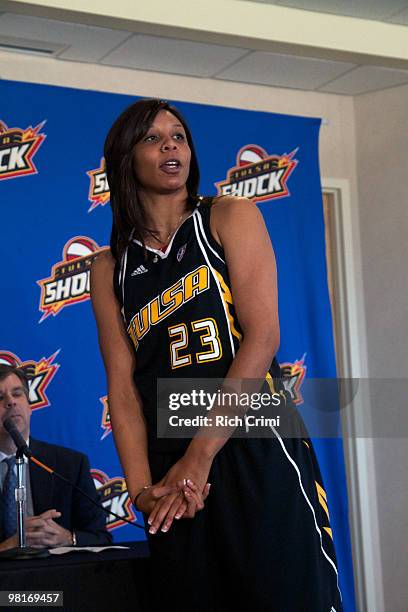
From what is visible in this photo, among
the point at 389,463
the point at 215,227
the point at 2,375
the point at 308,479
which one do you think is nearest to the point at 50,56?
the point at 2,375

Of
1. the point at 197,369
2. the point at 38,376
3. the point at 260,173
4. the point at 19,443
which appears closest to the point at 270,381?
the point at 197,369

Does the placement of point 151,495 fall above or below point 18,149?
below

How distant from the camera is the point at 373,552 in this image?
15.4ft

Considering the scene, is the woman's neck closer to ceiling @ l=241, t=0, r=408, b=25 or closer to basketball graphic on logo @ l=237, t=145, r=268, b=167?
ceiling @ l=241, t=0, r=408, b=25

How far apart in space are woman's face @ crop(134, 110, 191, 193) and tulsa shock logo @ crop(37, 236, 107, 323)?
2294mm

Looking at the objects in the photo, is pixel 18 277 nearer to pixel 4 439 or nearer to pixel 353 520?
pixel 4 439

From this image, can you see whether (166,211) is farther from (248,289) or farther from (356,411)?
(356,411)

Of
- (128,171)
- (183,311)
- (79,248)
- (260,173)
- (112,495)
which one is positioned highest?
(260,173)

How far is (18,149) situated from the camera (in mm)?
3787

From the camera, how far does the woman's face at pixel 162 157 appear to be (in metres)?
1.51

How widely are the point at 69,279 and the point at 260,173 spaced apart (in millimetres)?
1147

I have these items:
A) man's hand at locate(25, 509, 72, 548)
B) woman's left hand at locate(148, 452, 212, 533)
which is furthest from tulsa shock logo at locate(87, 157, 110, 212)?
woman's left hand at locate(148, 452, 212, 533)

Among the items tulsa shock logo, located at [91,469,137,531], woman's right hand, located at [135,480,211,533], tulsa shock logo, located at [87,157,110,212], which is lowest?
tulsa shock logo, located at [91,469,137,531]

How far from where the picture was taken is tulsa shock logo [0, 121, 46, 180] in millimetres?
3750
